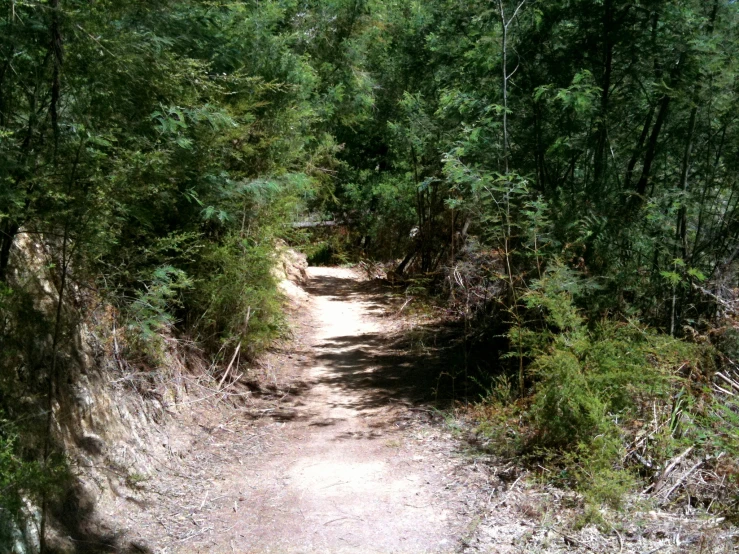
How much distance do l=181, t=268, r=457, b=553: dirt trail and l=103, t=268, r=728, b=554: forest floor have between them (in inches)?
0.6

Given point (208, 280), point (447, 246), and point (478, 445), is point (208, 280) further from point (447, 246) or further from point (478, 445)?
point (447, 246)

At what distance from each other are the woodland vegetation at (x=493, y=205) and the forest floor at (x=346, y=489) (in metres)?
0.50

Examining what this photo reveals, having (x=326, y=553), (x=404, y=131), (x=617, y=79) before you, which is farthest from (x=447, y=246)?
(x=326, y=553)

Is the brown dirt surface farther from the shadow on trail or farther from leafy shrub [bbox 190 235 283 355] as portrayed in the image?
leafy shrub [bbox 190 235 283 355]

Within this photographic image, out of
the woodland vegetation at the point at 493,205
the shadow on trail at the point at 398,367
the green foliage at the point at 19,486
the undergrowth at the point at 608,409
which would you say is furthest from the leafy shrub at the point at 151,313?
the undergrowth at the point at 608,409

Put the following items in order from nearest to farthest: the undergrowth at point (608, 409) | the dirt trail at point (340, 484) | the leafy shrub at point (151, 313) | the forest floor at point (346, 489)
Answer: the forest floor at point (346, 489) → the dirt trail at point (340, 484) → the undergrowth at point (608, 409) → the leafy shrub at point (151, 313)

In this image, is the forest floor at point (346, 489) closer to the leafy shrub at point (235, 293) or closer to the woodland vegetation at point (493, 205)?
the woodland vegetation at point (493, 205)

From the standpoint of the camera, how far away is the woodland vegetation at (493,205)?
172 inches

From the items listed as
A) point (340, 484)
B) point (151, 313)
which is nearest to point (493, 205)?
point (340, 484)

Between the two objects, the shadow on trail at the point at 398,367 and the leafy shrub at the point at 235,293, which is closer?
the leafy shrub at the point at 235,293

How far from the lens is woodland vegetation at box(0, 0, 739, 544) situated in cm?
436

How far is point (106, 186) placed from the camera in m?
4.35

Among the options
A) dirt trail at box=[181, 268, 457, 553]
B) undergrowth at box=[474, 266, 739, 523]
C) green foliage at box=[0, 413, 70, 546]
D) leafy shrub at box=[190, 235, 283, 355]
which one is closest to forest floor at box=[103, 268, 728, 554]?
dirt trail at box=[181, 268, 457, 553]

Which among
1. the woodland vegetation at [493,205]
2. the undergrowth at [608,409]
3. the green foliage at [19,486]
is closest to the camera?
the green foliage at [19,486]
